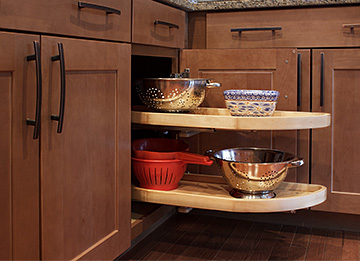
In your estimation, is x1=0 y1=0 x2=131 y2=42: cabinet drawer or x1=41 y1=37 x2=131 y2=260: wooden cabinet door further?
x1=41 y1=37 x2=131 y2=260: wooden cabinet door

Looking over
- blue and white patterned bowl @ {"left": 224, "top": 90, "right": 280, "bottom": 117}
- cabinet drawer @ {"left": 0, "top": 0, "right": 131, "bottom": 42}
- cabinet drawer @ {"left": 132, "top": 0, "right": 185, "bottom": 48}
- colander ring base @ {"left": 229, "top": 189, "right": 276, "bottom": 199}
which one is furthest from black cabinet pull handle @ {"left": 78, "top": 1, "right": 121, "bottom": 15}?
colander ring base @ {"left": 229, "top": 189, "right": 276, "bottom": 199}

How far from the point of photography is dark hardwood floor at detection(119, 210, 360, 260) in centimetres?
186

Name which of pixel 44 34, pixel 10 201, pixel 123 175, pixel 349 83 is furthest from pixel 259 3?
pixel 10 201

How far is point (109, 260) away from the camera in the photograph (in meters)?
1.47

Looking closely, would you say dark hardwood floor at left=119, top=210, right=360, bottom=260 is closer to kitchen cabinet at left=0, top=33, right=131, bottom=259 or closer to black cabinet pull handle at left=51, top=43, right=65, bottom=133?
kitchen cabinet at left=0, top=33, right=131, bottom=259

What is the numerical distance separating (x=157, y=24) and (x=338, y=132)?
0.84m

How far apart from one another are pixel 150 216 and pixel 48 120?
0.76 metres

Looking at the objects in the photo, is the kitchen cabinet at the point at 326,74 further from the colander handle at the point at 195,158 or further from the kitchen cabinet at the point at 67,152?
the kitchen cabinet at the point at 67,152

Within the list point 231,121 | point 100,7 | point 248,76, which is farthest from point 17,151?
point 248,76

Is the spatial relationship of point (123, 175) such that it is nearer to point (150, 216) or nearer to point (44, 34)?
point (150, 216)

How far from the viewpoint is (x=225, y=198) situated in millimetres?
1620

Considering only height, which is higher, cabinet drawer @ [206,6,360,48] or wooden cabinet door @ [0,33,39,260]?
cabinet drawer @ [206,6,360,48]

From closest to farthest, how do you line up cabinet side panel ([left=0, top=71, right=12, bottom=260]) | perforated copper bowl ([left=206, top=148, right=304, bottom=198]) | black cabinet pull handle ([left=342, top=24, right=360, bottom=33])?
cabinet side panel ([left=0, top=71, right=12, bottom=260])
perforated copper bowl ([left=206, top=148, right=304, bottom=198])
black cabinet pull handle ([left=342, top=24, right=360, bottom=33])

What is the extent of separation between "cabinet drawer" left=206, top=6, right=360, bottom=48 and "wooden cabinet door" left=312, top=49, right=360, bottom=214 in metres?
0.06
